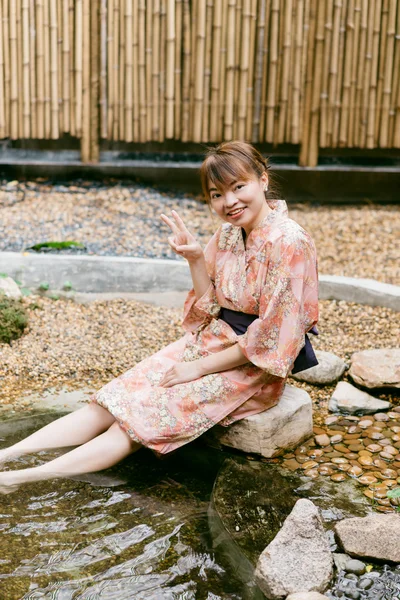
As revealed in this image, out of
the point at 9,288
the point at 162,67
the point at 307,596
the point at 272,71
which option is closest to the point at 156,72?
the point at 162,67

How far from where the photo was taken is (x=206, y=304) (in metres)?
2.93

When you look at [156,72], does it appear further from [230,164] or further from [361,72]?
[230,164]

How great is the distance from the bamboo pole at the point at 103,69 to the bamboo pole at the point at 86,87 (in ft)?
0.43

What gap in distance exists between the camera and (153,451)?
2.92 meters

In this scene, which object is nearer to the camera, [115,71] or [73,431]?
[73,431]

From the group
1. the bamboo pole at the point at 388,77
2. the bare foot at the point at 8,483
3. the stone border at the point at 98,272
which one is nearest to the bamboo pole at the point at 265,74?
the bamboo pole at the point at 388,77

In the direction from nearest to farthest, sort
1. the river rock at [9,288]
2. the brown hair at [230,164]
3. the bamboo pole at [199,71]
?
1. the brown hair at [230,164]
2. the river rock at [9,288]
3. the bamboo pole at [199,71]

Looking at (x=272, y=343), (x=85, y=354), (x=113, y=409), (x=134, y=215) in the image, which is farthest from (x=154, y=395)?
(x=134, y=215)

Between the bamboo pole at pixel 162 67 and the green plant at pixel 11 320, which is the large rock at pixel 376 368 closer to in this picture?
the green plant at pixel 11 320

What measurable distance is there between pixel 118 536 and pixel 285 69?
4526 millimetres

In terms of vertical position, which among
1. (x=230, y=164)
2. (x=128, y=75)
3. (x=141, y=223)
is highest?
(x=128, y=75)

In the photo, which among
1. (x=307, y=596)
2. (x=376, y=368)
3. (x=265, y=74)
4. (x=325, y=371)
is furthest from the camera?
(x=265, y=74)

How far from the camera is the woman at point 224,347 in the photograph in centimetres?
265

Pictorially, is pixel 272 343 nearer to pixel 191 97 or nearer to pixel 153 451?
pixel 153 451
